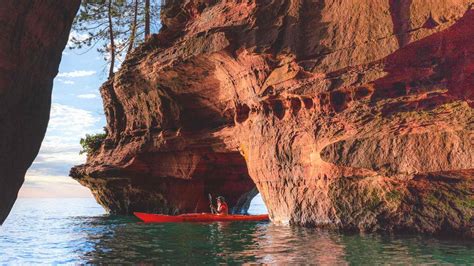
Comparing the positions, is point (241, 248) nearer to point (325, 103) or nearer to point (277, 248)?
point (277, 248)

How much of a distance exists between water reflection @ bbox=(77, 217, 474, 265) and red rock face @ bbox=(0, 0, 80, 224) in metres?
4.01

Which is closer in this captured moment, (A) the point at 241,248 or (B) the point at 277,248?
(B) the point at 277,248

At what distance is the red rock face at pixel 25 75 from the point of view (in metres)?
6.60

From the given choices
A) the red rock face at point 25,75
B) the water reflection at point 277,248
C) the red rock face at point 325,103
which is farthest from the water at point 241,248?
the red rock face at point 25,75

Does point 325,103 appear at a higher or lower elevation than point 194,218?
higher

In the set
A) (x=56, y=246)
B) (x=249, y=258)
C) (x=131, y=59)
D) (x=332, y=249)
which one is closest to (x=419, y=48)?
(x=332, y=249)

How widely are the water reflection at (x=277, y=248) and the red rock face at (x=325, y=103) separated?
1498 mm

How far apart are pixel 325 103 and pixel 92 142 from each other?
19230mm

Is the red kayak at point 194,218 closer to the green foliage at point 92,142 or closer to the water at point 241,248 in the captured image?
the water at point 241,248

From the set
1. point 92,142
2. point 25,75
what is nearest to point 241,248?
point 25,75

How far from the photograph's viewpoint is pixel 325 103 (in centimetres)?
1530

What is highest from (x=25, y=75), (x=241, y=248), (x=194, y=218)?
(x=25, y=75)

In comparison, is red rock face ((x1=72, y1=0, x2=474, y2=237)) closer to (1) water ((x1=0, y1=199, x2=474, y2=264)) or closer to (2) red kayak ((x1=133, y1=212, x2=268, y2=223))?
(1) water ((x1=0, y1=199, x2=474, y2=264))

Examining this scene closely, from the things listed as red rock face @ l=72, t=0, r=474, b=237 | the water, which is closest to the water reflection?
the water
